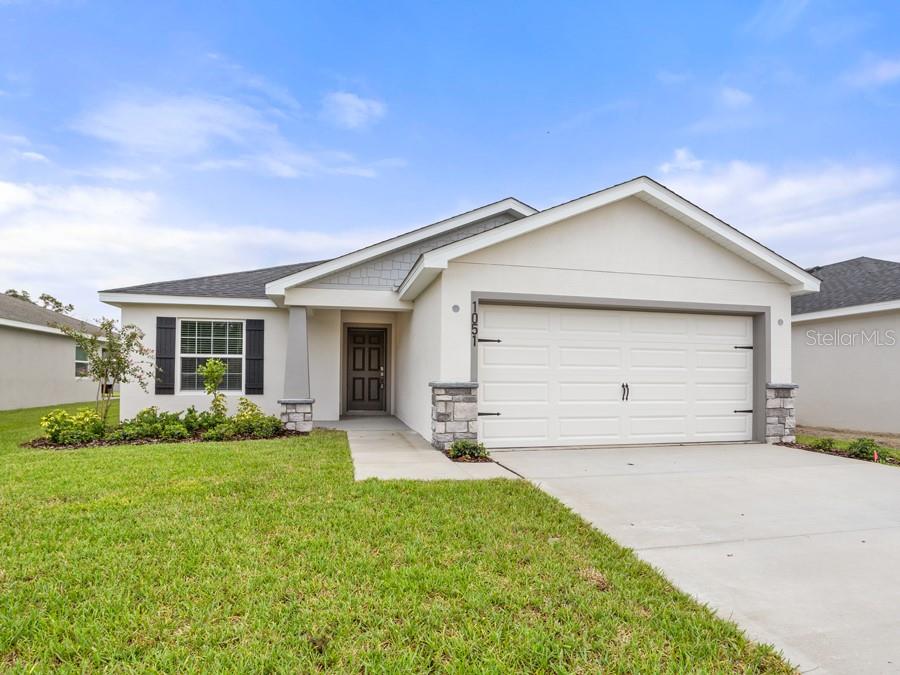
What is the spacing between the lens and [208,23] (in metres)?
9.09

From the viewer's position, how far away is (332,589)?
109 inches

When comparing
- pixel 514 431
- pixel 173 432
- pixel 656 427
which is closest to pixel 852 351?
pixel 656 427

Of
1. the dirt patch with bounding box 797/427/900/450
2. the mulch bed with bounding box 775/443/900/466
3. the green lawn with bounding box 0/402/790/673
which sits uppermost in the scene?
the green lawn with bounding box 0/402/790/673

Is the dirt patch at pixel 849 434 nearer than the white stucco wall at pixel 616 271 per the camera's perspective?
No

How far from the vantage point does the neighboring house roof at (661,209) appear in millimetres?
7172

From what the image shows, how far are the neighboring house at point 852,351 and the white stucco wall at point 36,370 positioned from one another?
2241 cm

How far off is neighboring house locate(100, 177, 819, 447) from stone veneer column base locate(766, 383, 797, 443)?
0.09 feet

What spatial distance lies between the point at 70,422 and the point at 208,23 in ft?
24.8

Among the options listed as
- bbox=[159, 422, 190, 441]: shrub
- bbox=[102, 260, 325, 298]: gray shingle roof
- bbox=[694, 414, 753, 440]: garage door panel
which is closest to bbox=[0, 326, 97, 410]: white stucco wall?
bbox=[102, 260, 325, 298]: gray shingle roof

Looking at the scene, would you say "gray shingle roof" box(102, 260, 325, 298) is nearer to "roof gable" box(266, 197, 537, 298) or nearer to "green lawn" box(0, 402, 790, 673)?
"roof gable" box(266, 197, 537, 298)

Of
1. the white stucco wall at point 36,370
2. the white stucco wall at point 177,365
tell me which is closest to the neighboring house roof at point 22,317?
the white stucco wall at point 36,370

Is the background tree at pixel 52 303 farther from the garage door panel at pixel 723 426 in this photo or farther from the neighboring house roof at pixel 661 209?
the garage door panel at pixel 723 426

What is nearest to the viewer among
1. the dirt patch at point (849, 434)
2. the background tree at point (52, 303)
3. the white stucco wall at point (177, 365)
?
the dirt patch at point (849, 434)

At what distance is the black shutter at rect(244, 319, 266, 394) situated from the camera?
1077 centimetres
